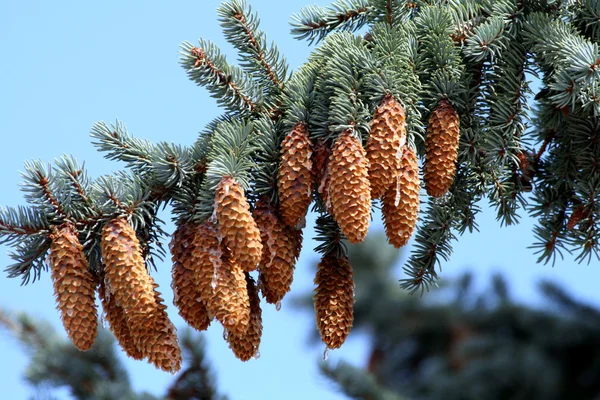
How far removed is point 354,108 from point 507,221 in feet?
2.88

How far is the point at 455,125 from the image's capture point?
6.85ft

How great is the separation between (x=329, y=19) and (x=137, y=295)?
1.15 meters

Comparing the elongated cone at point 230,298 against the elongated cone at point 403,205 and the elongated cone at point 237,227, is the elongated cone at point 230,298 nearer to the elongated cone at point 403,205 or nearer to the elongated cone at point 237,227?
the elongated cone at point 237,227

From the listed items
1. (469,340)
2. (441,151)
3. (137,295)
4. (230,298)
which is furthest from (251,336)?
(469,340)

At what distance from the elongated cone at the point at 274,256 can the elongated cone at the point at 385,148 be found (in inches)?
9.8

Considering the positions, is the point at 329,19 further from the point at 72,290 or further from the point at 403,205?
the point at 72,290

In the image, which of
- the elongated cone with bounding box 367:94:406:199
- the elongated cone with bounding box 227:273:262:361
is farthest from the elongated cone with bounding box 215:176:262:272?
the elongated cone with bounding box 367:94:406:199

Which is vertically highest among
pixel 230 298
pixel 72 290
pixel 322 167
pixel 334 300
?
pixel 322 167

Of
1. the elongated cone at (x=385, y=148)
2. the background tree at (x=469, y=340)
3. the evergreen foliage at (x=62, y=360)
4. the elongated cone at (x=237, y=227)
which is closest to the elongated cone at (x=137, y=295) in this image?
the elongated cone at (x=237, y=227)

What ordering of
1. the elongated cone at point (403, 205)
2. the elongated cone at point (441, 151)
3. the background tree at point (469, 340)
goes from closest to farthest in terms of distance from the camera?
1. the elongated cone at point (403, 205)
2. the elongated cone at point (441, 151)
3. the background tree at point (469, 340)

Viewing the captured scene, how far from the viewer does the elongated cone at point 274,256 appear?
1.96 m

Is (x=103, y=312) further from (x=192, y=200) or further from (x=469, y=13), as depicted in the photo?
(x=469, y=13)

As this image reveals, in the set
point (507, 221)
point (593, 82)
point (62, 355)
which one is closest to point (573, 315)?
point (62, 355)

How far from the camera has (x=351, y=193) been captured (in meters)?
1.86
